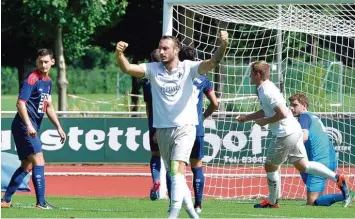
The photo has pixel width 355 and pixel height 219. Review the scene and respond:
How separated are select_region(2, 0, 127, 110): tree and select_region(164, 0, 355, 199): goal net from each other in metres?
9.90

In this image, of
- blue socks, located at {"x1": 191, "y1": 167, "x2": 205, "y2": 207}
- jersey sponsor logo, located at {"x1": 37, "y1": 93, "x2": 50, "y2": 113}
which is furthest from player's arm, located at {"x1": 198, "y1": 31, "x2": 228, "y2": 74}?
jersey sponsor logo, located at {"x1": 37, "y1": 93, "x2": 50, "y2": 113}

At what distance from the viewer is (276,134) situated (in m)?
13.4

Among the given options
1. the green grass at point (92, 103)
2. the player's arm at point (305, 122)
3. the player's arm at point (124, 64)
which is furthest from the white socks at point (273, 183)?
the green grass at point (92, 103)

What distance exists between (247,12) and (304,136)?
3297 millimetres

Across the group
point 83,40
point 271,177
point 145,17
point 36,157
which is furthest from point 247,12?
point 145,17

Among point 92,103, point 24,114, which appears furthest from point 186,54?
point 92,103

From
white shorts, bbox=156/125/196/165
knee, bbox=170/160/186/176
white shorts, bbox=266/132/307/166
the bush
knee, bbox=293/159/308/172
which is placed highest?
white shorts, bbox=156/125/196/165

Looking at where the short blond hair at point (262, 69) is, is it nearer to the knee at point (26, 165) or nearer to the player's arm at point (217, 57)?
the player's arm at point (217, 57)

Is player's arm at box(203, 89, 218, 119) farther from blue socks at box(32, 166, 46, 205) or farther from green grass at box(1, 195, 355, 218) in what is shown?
blue socks at box(32, 166, 46, 205)

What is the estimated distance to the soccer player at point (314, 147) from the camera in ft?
47.9

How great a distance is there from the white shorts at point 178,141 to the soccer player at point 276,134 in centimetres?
134

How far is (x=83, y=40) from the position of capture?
117ft

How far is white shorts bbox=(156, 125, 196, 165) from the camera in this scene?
10820 mm

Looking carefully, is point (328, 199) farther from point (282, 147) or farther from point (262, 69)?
point (262, 69)
